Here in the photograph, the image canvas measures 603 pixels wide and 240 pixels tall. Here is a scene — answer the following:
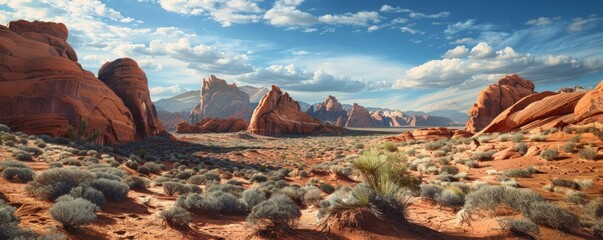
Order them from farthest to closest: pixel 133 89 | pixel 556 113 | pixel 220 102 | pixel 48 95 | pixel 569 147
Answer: pixel 220 102, pixel 133 89, pixel 48 95, pixel 556 113, pixel 569 147

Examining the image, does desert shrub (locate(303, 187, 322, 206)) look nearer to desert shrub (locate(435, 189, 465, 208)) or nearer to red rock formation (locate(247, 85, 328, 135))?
desert shrub (locate(435, 189, 465, 208))

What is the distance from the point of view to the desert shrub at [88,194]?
7.78 meters

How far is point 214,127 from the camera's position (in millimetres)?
83500

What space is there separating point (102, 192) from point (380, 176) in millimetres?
7983

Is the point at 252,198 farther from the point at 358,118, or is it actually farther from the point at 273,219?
the point at 358,118

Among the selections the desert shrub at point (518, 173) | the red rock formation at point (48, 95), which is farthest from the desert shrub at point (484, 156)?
the red rock formation at point (48, 95)

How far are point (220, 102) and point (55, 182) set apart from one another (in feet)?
561

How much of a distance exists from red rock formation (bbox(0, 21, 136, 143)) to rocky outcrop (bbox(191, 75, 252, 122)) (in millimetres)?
125277

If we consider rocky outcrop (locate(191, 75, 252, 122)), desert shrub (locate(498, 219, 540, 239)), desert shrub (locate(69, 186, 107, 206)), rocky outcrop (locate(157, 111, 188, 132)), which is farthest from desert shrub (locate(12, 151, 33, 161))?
rocky outcrop (locate(191, 75, 252, 122))

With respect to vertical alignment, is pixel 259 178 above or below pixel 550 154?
below

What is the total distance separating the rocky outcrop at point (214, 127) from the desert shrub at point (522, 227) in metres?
78.3

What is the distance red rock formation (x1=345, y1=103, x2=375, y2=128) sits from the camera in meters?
158

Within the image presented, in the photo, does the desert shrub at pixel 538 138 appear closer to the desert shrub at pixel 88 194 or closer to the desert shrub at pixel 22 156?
the desert shrub at pixel 88 194

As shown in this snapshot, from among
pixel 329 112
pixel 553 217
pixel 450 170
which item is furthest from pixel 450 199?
pixel 329 112
